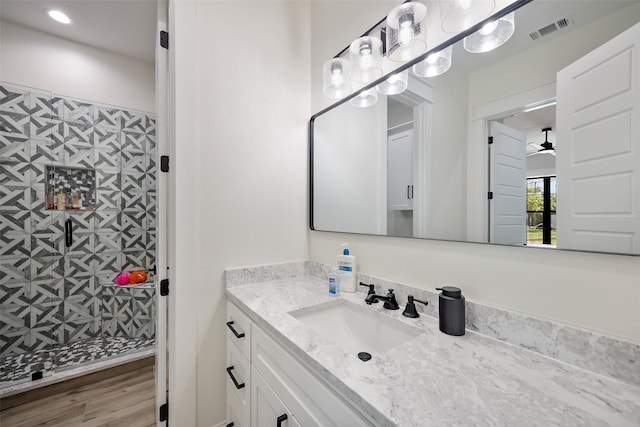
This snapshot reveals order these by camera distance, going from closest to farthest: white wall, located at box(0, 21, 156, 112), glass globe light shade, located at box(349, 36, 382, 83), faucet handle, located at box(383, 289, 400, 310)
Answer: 1. faucet handle, located at box(383, 289, 400, 310)
2. glass globe light shade, located at box(349, 36, 382, 83)
3. white wall, located at box(0, 21, 156, 112)

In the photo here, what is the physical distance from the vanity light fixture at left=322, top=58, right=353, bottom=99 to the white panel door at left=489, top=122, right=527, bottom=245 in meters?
0.77

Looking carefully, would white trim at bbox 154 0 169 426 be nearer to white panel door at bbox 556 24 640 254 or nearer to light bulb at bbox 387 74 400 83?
light bulb at bbox 387 74 400 83

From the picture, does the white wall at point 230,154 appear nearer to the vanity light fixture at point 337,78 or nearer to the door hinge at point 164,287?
the door hinge at point 164,287

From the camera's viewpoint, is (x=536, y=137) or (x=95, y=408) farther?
(x=95, y=408)

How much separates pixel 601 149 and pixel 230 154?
1372mm

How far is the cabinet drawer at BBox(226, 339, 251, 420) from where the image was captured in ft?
3.37

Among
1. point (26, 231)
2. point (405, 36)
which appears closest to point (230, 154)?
point (405, 36)

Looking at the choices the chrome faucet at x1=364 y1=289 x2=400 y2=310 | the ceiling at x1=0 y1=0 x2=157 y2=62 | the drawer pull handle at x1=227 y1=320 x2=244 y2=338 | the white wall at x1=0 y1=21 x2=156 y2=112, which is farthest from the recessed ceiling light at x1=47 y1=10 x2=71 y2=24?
the chrome faucet at x1=364 y1=289 x2=400 y2=310

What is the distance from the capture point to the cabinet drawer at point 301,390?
0.57 metres

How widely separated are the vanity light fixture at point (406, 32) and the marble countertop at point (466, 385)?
3.43ft

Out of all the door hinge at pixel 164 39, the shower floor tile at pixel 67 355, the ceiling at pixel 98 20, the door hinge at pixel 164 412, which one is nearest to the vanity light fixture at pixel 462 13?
the door hinge at pixel 164 39

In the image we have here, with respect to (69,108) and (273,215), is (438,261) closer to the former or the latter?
(273,215)

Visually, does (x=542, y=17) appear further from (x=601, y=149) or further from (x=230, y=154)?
(x=230, y=154)

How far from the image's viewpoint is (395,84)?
1096 mm
